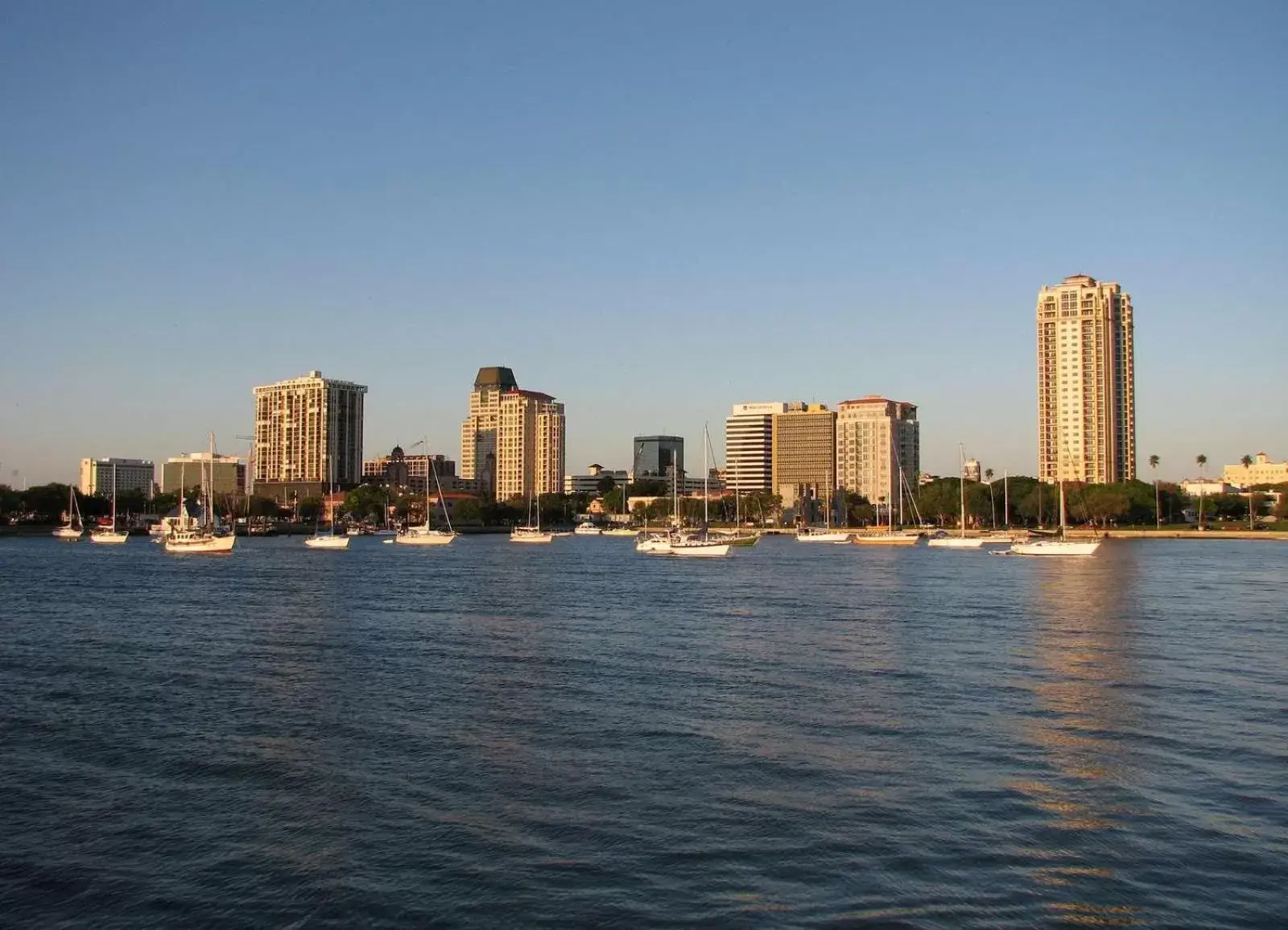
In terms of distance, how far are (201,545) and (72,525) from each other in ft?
277

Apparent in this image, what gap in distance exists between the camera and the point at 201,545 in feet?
360

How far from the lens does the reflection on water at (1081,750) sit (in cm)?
1448

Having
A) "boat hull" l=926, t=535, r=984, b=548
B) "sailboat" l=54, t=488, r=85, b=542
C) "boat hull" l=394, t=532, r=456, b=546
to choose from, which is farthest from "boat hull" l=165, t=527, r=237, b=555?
"boat hull" l=926, t=535, r=984, b=548

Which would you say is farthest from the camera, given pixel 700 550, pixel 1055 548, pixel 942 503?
pixel 942 503

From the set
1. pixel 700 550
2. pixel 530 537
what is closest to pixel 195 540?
pixel 700 550

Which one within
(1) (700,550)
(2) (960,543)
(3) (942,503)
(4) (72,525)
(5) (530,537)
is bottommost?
(5) (530,537)

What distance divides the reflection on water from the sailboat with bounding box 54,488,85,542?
151744 millimetres

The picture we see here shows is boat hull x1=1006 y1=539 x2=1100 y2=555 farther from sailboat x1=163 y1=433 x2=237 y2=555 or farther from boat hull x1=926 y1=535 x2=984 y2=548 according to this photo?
sailboat x1=163 y1=433 x2=237 y2=555

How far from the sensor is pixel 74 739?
2319 centimetres

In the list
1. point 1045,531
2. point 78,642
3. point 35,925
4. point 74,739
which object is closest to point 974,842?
point 35,925

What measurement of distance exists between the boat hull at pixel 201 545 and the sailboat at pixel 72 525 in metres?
58.5

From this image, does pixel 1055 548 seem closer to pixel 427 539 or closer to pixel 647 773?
pixel 427 539

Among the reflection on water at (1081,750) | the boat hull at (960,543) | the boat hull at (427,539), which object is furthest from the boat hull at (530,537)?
the reflection on water at (1081,750)

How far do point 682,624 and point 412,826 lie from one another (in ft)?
93.9
